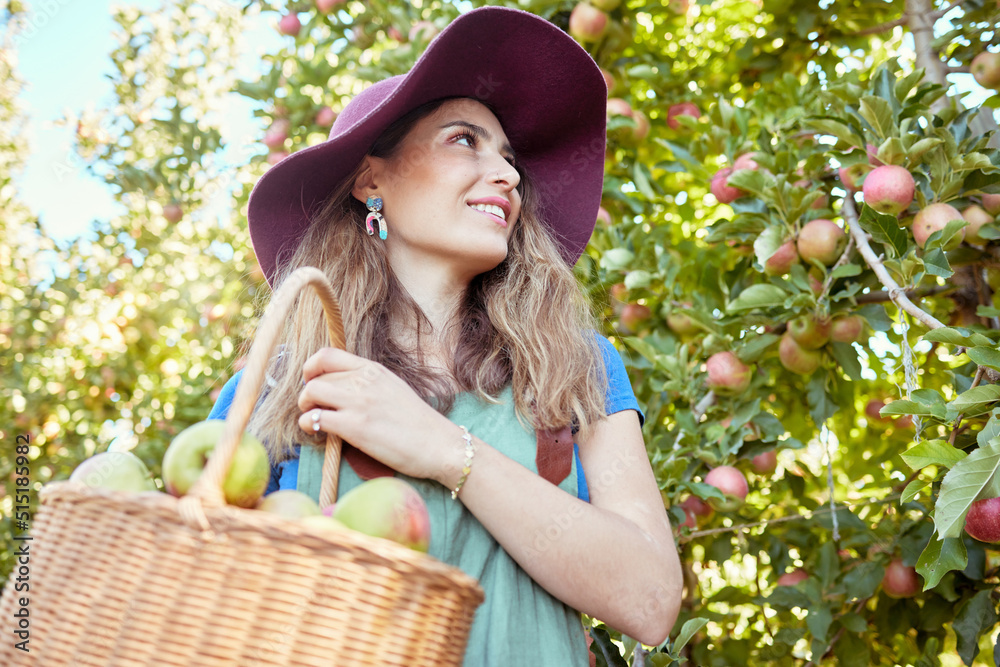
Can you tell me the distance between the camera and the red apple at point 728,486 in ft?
5.62

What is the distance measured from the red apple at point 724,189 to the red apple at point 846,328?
0.39 metres

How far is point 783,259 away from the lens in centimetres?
182

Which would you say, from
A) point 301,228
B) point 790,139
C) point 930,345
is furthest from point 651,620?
point 930,345

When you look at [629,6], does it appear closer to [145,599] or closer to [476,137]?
[476,137]

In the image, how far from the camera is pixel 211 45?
439 cm

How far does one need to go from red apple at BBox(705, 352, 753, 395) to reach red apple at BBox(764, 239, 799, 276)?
22 cm

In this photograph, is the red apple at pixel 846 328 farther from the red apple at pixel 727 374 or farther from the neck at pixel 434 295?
the neck at pixel 434 295

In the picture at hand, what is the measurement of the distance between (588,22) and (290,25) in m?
1.25

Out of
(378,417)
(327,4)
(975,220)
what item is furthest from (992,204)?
(327,4)

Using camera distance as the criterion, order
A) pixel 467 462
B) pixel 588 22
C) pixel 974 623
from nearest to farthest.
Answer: pixel 467 462, pixel 974 623, pixel 588 22

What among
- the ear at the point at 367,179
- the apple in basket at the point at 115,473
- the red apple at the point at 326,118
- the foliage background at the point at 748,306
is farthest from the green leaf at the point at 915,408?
the red apple at the point at 326,118

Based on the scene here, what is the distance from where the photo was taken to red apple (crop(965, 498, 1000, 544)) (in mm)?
1318

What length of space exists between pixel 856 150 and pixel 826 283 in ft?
1.01

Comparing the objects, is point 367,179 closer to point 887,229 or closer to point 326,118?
point 887,229
